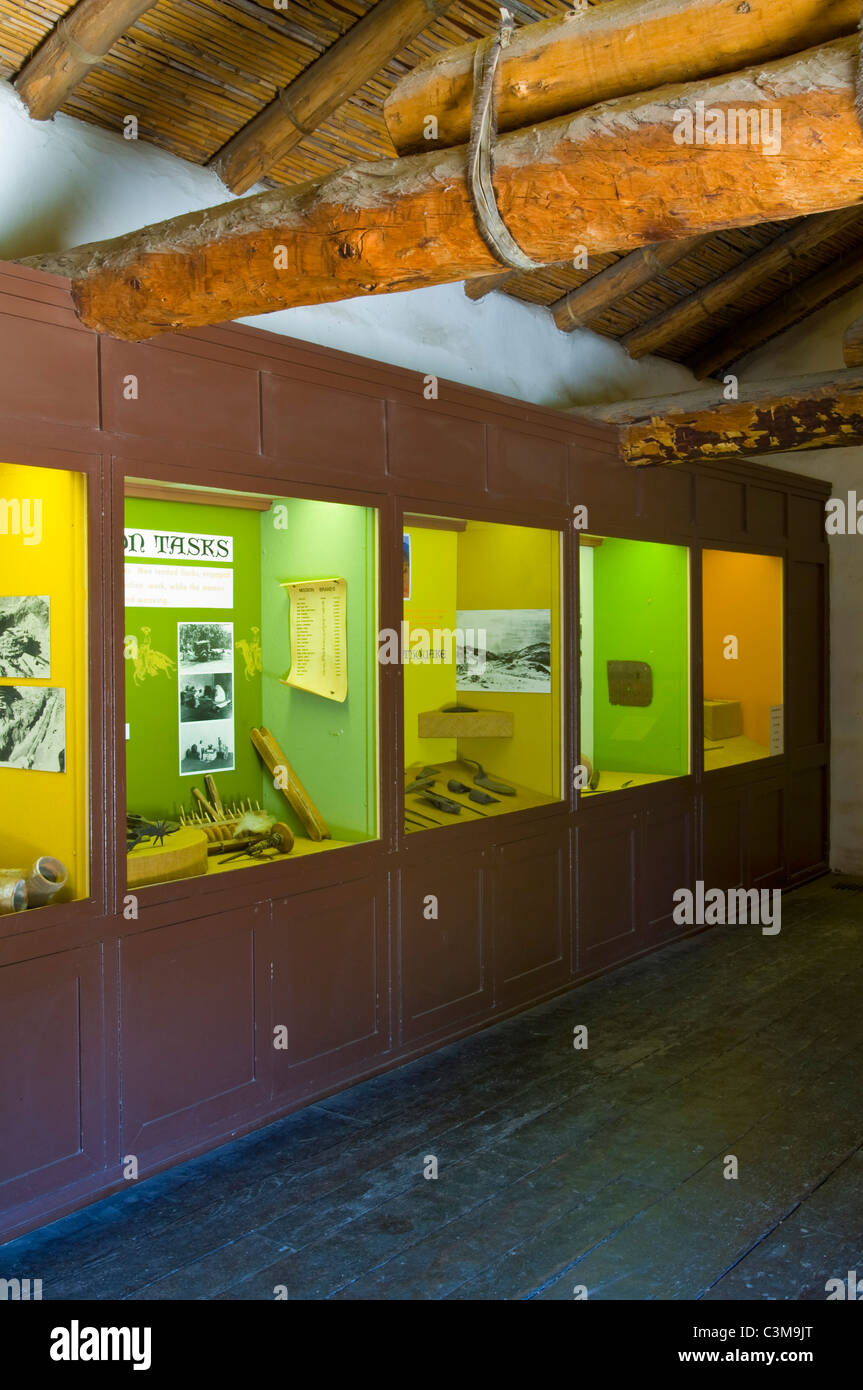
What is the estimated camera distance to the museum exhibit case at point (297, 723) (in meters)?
3.77

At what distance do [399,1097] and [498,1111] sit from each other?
0.45 m

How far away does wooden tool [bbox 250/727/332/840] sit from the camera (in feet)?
16.1

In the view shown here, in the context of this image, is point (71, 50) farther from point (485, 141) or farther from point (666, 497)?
point (666, 497)

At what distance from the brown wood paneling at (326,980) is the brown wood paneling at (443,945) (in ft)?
0.59

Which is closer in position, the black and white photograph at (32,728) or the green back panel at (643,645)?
the black and white photograph at (32,728)

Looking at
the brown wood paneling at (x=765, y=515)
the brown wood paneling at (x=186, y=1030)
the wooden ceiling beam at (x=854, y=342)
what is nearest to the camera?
the brown wood paneling at (x=186, y=1030)

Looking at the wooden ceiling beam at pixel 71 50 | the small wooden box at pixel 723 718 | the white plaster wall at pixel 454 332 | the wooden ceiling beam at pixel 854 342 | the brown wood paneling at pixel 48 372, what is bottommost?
the small wooden box at pixel 723 718

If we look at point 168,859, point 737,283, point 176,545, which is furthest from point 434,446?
point 737,283

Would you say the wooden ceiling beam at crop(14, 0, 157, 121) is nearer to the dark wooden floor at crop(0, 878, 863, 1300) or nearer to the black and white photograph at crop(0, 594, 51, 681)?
the black and white photograph at crop(0, 594, 51, 681)

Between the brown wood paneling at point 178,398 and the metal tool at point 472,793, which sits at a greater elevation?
the brown wood paneling at point 178,398

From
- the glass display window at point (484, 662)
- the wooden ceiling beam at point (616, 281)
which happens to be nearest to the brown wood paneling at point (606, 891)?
the glass display window at point (484, 662)

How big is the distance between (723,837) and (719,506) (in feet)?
7.91

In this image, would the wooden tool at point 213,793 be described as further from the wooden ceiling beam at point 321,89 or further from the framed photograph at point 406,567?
the wooden ceiling beam at point 321,89

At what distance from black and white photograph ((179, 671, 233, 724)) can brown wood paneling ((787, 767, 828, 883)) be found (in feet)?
18.1
